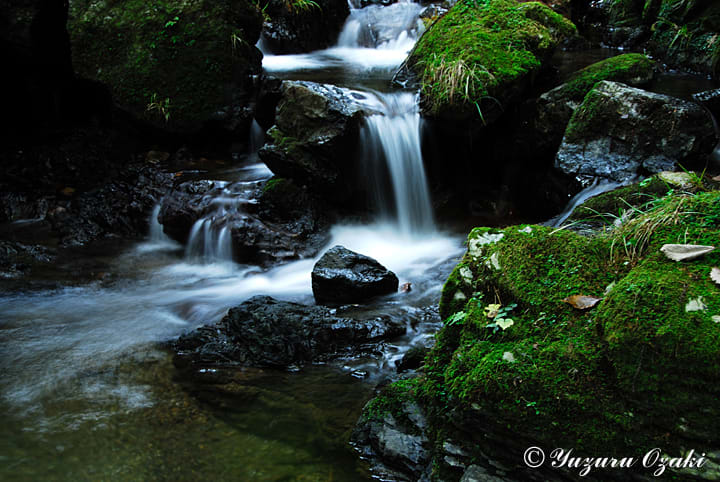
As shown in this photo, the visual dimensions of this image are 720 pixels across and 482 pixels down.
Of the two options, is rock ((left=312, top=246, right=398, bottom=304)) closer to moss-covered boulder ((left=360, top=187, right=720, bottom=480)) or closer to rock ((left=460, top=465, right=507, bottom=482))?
moss-covered boulder ((left=360, top=187, right=720, bottom=480))

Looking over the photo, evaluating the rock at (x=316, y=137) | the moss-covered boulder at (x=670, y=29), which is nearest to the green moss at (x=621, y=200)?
the rock at (x=316, y=137)

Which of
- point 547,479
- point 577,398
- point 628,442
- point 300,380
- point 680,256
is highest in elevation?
point 680,256

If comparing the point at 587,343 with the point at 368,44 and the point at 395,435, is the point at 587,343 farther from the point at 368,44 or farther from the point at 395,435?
the point at 368,44

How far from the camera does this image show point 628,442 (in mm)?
2098

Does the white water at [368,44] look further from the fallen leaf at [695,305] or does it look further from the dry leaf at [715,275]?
the fallen leaf at [695,305]

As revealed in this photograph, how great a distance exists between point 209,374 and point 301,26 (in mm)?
9487

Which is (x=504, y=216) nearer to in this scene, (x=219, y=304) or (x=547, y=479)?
(x=219, y=304)

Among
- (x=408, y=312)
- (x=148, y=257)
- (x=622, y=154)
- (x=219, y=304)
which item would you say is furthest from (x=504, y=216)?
(x=148, y=257)

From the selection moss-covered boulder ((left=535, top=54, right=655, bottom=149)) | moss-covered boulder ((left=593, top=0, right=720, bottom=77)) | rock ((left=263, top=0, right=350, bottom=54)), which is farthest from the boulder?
rock ((left=263, top=0, right=350, bottom=54))

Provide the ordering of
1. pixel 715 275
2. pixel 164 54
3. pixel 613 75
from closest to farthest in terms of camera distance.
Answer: pixel 715 275
pixel 613 75
pixel 164 54

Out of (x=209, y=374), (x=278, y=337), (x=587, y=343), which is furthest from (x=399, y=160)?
(x=587, y=343)

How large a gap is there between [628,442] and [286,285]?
14.5 ft

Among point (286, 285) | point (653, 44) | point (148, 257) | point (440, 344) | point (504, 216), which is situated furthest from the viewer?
point (653, 44)

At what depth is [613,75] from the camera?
7.04 metres
